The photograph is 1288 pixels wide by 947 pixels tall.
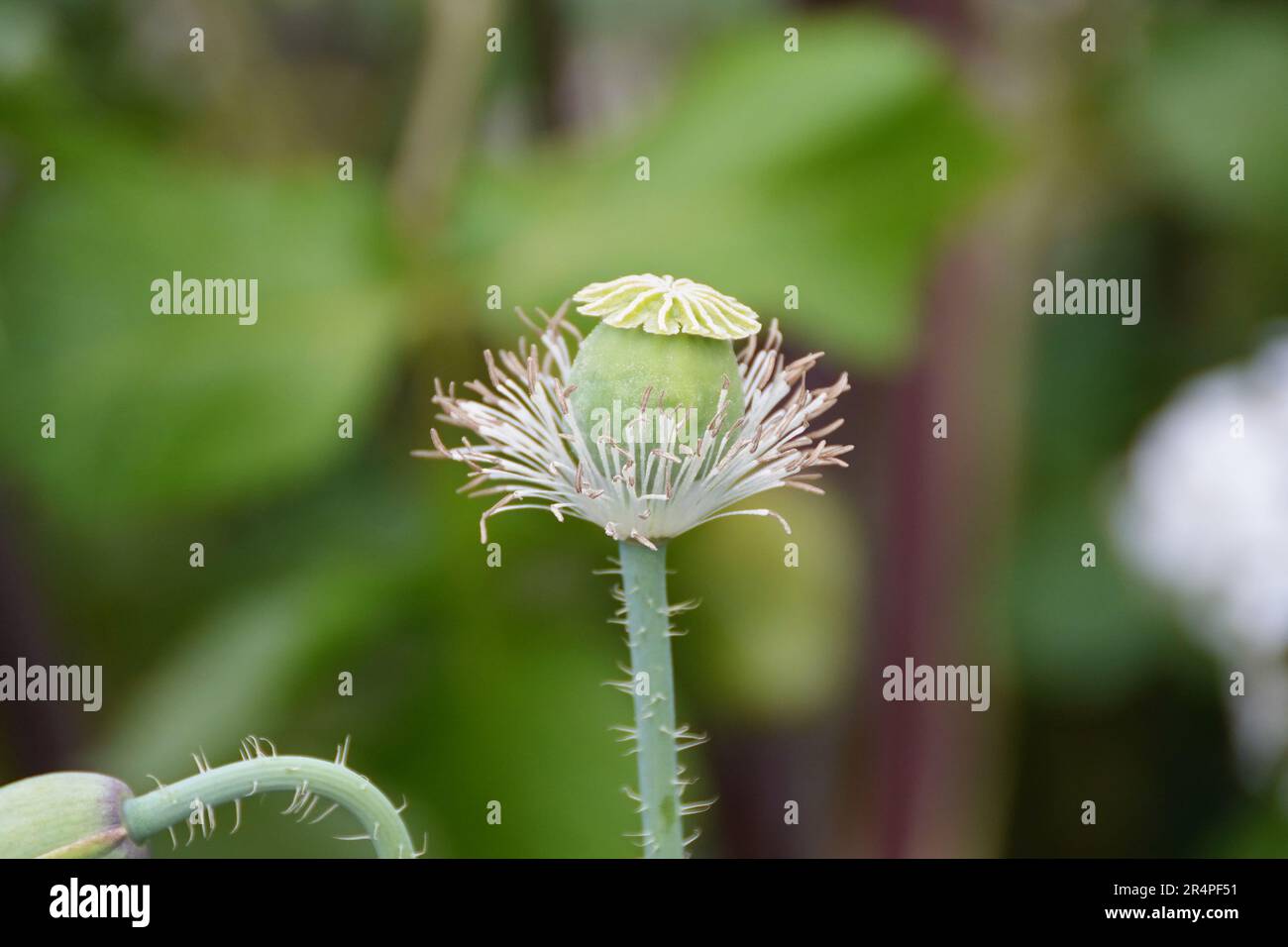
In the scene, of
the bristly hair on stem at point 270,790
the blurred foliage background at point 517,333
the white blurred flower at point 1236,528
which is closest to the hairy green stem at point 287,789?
the bristly hair on stem at point 270,790

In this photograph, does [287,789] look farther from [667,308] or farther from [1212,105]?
[1212,105]

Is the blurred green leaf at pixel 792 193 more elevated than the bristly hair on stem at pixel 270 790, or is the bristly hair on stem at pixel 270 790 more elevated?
the blurred green leaf at pixel 792 193

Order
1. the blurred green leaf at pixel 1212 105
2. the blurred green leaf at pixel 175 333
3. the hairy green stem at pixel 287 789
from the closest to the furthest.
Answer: the hairy green stem at pixel 287 789, the blurred green leaf at pixel 175 333, the blurred green leaf at pixel 1212 105

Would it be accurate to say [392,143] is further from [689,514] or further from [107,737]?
[689,514]

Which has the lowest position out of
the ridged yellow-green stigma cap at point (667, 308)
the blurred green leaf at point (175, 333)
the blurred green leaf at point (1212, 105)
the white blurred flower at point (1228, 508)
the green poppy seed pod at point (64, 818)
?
the green poppy seed pod at point (64, 818)

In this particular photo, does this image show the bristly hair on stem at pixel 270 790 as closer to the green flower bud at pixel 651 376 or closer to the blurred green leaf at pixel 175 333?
the green flower bud at pixel 651 376

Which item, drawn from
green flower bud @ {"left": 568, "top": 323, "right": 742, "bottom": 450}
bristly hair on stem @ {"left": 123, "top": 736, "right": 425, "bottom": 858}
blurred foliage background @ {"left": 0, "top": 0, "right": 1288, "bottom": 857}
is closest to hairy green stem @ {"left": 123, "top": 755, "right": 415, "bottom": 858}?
bristly hair on stem @ {"left": 123, "top": 736, "right": 425, "bottom": 858}

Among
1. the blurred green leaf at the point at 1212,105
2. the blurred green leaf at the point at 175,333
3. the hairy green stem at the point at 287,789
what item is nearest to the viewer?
the hairy green stem at the point at 287,789

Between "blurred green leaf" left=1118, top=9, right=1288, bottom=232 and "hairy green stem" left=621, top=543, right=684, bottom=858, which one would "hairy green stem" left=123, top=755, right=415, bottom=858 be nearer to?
"hairy green stem" left=621, top=543, right=684, bottom=858
